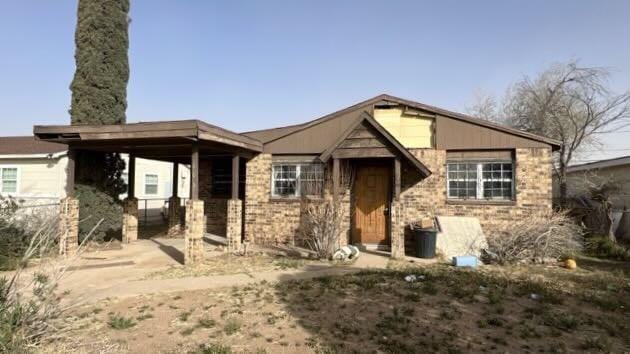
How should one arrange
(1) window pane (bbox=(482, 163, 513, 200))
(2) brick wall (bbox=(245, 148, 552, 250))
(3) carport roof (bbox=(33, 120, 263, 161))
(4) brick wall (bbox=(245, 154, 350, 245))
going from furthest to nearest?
(4) brick wall (bbox=(245, 154, 350, 245)), (1) window pane (bbox=(482, 163, 513, 200)), (2) brick wall (bbox=(245, 148, 552, 250)), (3) carport roof (bbox=(33, 120, 263, 161))

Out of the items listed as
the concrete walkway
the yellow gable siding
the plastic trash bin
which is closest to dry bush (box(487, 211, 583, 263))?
the plastic trash bin

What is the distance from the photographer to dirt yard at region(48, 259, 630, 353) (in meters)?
4.31

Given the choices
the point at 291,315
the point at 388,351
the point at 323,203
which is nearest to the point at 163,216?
the point at 323,203

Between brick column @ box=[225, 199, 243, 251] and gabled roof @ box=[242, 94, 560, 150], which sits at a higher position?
gabled roof @ box=[242, 94, 560, 150]

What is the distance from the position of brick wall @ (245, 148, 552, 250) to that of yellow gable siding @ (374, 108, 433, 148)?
0.34 m

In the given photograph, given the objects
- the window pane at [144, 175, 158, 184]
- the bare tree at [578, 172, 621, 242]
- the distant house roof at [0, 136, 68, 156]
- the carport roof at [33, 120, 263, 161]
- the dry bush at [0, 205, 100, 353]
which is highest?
the distant house roof at [0, 136, 68, 156]

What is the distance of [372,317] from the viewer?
205 inches

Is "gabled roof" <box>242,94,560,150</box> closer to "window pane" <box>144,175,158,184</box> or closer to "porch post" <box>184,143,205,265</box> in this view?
"porch post" <box>184,143,205,265</box>

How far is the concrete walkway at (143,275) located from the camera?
6.59 metres

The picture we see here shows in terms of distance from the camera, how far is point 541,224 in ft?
30.3

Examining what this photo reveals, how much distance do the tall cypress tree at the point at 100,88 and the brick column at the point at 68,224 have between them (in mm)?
1475

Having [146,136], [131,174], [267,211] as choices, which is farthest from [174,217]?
[146,136]

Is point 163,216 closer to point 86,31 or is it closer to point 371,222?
point 86,31

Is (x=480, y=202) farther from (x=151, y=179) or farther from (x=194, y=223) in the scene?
(x=151, y=179)
